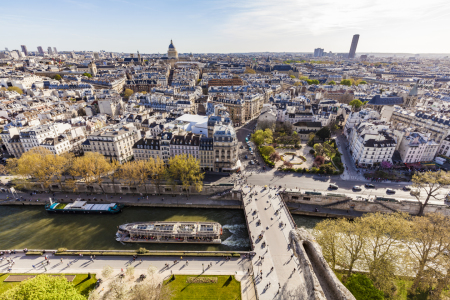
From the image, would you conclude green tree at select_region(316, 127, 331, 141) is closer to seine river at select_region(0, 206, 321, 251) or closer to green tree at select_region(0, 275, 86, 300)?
seine river at select_region(0, 206, 321, 251)

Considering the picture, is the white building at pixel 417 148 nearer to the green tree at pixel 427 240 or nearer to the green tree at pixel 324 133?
the green tree at pixel 324 133

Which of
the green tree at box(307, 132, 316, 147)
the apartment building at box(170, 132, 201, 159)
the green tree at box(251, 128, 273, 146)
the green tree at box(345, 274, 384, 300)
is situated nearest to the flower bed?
the green tree at box(345, 274, 384, 300)

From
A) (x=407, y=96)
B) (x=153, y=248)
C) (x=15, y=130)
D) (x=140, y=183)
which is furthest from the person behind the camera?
(x=407, y=96)

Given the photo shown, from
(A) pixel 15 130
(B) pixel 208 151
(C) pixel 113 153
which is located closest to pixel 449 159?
(B) pixel 208 151

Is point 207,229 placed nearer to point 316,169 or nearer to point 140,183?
point 140,183

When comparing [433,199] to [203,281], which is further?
[433,199]

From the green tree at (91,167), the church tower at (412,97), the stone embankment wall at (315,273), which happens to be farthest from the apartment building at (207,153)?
the church tower at (412,97)

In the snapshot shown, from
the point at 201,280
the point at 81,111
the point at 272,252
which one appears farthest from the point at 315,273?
the point at 81,111
